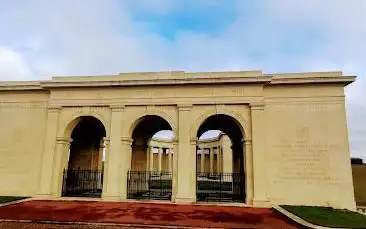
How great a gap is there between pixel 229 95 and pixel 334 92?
5424 millimetres

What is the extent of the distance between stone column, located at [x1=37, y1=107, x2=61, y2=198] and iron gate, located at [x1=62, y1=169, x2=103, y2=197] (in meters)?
1.21

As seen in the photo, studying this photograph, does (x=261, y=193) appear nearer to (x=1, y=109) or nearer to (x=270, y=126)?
(x=270, y=126)

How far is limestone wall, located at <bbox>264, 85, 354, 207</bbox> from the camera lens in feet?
45.0

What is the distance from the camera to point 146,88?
1566 centimetres

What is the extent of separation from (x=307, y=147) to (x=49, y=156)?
13959mm

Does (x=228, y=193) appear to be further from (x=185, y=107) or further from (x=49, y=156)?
(x=49, y=156)

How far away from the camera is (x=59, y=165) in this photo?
15531 mm

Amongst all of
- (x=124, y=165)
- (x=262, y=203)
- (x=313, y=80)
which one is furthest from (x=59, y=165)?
(x=313, y=80)

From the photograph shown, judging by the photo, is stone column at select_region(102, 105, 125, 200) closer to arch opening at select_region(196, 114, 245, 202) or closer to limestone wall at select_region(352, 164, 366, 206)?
arch opening at select_region(196, 114, 245, 202)

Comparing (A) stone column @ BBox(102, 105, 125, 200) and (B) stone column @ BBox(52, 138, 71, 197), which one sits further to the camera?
(B) stone column @ BBox(52, 138, 71, 197)

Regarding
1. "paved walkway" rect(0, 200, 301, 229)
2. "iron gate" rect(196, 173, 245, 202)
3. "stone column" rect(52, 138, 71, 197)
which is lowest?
"paved walkway" rect(0, 200, 301, 229)

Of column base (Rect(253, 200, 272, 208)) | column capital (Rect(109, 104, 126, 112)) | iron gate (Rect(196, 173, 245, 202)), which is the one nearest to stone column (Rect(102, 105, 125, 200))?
column capital (Rect(109, 104, 126, 112))

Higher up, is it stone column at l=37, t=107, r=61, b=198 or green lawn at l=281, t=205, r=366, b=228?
stone column at l=37, t=107, r=61, b=198

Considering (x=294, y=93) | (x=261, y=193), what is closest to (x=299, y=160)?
(x=261, y=193)
